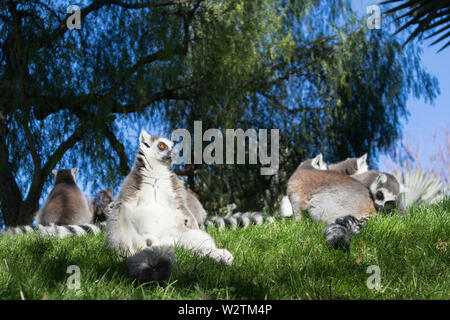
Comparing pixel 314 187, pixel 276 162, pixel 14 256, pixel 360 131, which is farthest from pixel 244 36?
pixel 14 256

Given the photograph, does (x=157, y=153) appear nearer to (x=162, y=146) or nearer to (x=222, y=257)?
(x=162, y=146)

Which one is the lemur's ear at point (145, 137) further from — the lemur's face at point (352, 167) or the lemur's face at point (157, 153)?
the lemur's face at point (352, 167)

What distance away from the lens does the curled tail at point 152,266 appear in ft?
8.09

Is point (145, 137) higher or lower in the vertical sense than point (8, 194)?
higher

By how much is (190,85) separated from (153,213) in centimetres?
599

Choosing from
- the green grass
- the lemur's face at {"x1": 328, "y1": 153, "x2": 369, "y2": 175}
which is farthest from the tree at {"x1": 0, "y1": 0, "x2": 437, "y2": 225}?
the green grass

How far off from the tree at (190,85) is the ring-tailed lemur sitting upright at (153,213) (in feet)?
14.5

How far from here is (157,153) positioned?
11.0 ft

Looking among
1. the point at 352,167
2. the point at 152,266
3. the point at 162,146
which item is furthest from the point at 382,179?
the point at 152,266

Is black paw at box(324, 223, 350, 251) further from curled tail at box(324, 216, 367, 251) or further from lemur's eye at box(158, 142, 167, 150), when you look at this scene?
lemur's eye at box(158, 142, 167, 150)

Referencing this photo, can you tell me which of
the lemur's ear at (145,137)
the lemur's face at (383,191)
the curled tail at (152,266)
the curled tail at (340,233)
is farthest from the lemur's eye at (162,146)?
the lemur's face at (383,191)

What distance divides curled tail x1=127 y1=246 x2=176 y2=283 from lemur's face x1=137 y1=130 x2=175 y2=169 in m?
0.98

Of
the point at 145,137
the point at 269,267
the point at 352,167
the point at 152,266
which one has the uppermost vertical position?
the point at 145,137

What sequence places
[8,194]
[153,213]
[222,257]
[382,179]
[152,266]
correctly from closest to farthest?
[152,266]
[222,257]
[153,213]
[382,179]
[8,194]
